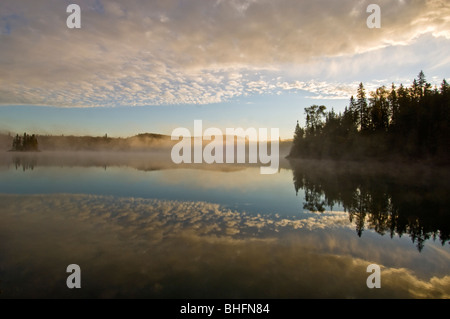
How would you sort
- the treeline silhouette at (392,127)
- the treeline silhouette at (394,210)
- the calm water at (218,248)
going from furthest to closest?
the treeline silhouette at (392,127) → the treeline silhouette at (394,210) → the calm water at (218,248)

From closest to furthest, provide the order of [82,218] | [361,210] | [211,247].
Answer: [211,247], [82,218], [361,210]

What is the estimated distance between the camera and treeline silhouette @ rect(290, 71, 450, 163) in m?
61.2

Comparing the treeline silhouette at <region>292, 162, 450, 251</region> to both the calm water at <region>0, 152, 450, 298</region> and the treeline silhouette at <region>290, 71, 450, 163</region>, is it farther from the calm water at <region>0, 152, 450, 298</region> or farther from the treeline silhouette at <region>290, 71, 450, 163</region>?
the treeline silhouette at <region>290, 71, 450, 163</region>

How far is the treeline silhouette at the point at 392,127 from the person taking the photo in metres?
61.2

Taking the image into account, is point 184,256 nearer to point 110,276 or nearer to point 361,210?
point 110,276

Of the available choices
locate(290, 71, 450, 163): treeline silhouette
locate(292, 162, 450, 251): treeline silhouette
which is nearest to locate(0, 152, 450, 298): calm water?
locate(292, 162, 450, 251): treeline silhouette

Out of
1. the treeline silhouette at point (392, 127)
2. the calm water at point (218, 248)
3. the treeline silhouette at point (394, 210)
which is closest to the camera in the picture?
the calm water at point (218, 248)

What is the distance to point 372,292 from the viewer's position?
7969 mm

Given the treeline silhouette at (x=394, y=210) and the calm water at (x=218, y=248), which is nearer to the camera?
the calm water at (x=218, y=248)

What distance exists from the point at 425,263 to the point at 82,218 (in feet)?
65.2

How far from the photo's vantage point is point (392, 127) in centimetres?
7525

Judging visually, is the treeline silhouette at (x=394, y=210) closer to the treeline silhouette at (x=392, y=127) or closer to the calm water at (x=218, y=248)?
the calm water at (x=218, y=248)

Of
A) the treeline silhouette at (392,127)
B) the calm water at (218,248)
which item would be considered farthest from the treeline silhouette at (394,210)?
the treeline silhouette at (392,127)
